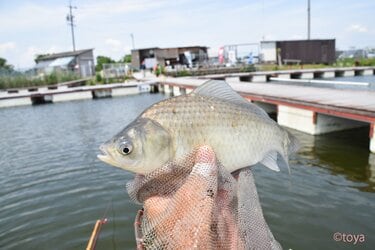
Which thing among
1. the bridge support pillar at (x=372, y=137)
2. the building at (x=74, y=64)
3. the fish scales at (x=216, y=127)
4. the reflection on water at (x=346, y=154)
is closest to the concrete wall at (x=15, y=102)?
the reflection on water at (x=346, y=154)

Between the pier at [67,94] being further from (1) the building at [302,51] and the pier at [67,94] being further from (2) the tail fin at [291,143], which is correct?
(2) the tail fin at [291,143]

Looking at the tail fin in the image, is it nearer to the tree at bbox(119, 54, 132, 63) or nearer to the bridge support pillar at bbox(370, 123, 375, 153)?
the bridge support pillar at bbox(370, 123, 375, 153)

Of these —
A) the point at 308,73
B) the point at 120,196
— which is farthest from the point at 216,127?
the point at 308,73

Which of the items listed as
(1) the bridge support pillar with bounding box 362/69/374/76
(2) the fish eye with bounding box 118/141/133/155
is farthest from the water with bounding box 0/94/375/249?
(1) the bridge support pillar with bounding box 362/69/374/76

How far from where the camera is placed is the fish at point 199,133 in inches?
82.8

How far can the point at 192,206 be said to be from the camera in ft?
6.88

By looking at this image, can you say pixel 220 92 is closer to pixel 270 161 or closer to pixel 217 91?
pixel 217 91

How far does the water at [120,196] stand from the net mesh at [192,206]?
13.8 ft

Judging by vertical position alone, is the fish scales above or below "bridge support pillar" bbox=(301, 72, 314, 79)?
above

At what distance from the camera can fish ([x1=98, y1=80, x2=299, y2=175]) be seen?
82.8 inches

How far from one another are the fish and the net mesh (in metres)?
0.10

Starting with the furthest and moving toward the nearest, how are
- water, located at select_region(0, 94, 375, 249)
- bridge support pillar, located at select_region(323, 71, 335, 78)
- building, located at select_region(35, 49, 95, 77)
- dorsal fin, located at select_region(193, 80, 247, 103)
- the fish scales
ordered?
building, located at select_region(35, 49, 95, 77)
bridge support pillar, located at select_region(323, 71, 335, 78)
water, located at select_region(0, 94, 375, 249)
dorsal fin, located at select_region(193, 80, 247, 103)
the fish scales

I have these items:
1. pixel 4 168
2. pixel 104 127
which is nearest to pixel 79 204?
pixel 4 168

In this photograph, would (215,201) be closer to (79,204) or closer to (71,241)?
(71,241)
